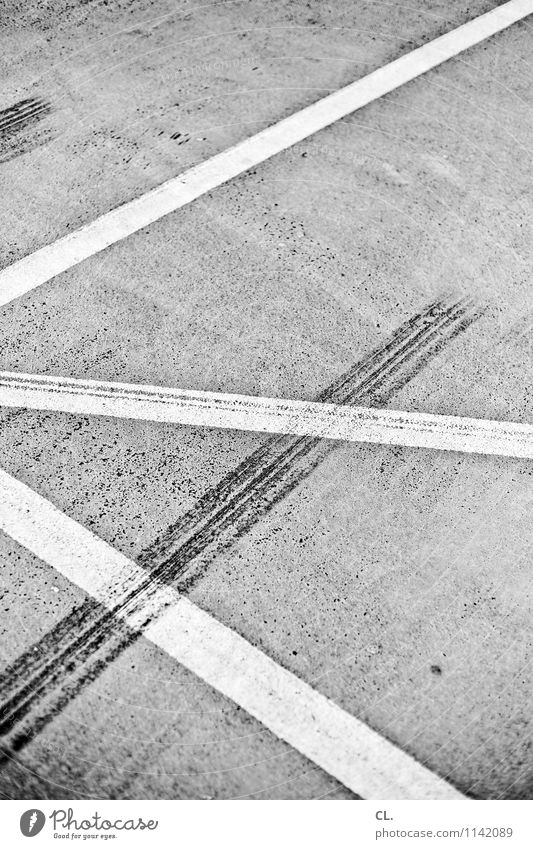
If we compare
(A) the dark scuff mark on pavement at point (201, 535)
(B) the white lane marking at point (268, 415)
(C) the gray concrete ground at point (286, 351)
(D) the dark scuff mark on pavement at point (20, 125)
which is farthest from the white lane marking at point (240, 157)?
(A) the dark scuff mark on pavement at point (201, 535)

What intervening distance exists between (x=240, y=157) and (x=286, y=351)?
1.93 m

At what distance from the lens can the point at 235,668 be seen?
406cm

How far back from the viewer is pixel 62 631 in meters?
4.16

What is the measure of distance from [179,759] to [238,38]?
5967 millimetres

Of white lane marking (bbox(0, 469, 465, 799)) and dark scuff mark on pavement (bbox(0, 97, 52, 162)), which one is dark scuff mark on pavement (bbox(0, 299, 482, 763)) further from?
dark scuff mark on pavement (bbox(0, 97, 52, 162))

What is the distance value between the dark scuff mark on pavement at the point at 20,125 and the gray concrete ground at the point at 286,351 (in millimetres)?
38

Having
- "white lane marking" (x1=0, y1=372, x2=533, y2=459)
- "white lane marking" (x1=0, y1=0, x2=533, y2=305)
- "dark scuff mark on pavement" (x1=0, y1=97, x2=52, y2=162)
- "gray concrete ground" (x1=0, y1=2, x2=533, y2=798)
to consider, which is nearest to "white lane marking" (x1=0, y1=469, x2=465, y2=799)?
"gray concrete ground" (x1=0, y1=2, x2=533, y2=798)

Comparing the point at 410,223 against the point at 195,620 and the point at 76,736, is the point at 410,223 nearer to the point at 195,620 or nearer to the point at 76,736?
the point at 195,620

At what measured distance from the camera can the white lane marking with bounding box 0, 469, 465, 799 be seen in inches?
150

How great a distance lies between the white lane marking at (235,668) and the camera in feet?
12.5

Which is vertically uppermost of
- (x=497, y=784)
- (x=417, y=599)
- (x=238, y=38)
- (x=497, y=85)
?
(x=238, y=38)

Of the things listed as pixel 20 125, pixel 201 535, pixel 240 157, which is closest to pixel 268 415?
pixel 201 535

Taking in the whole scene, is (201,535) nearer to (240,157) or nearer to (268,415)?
(268,415)

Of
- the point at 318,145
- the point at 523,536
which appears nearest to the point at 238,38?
the point at 318,145
